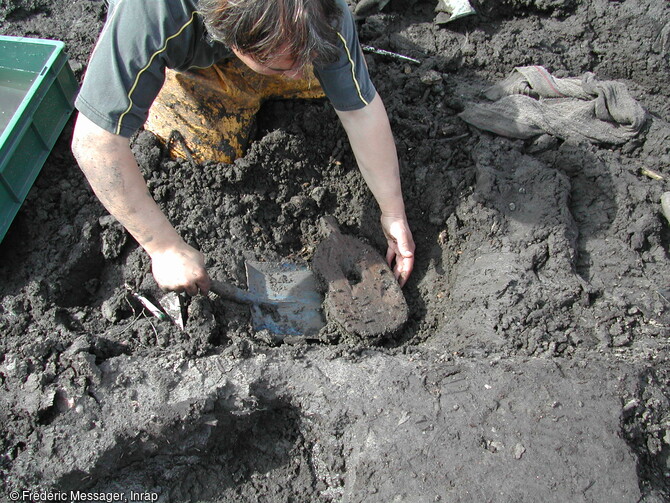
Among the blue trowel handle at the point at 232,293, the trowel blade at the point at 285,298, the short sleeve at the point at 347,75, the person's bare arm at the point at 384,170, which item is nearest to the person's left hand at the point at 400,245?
the person's bare arm at the point at 384,170

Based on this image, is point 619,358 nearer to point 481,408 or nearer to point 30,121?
point 481,408

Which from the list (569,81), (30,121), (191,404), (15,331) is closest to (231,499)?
(191,404)

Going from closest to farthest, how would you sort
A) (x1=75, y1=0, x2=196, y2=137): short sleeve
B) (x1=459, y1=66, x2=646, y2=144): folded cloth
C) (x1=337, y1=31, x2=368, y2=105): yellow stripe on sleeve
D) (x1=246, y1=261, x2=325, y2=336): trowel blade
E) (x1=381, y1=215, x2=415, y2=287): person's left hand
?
(x1=75, y1=0, x2=196, y2=137): short sleeve → (x1=337, y1=31, x2=368, y2=105): yellow stripe on sleeve → (x1=246, y1=261, x2=325, y2=336): trowel blade → (x1=381, y1=215, x2=415, y2=287): person's left hand → (x1=459, y1=66, x2=646, y2=144): folded cloth

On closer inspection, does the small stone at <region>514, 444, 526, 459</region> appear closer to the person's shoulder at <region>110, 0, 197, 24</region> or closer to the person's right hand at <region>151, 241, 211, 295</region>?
the person's right hand at <region>151, 241, 211, 295</region>

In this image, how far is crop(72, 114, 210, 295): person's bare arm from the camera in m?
1.64

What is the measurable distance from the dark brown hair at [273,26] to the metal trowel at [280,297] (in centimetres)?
102

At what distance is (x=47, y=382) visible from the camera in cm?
169

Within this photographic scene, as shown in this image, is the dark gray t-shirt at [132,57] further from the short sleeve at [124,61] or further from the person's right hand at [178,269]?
the person's right hand at [178,269]

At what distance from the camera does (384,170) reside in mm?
2188

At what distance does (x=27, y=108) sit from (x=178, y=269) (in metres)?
1.06

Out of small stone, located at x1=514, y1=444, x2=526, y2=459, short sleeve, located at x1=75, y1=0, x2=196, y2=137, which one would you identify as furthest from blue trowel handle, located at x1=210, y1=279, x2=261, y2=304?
small stone, located at x1=514, y1=444, x2=526, y2=459

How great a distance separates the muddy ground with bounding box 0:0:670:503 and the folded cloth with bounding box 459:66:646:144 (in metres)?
0.06

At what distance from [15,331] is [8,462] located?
0.57m

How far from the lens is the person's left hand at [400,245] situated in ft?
7.50
